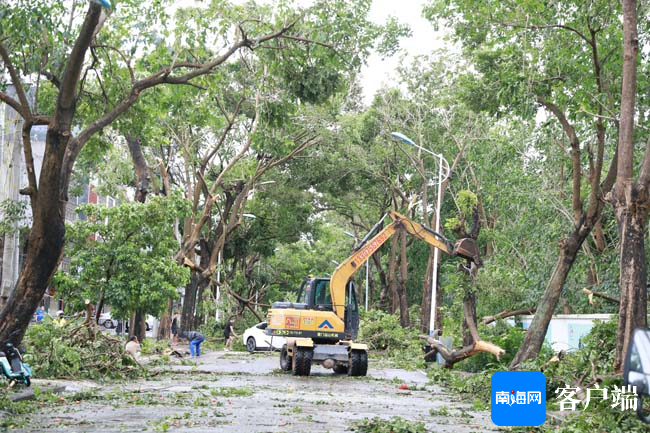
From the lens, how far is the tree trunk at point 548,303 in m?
19.5

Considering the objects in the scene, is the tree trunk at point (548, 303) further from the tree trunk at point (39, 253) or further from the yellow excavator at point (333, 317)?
the tree trunk at point (39, 253)

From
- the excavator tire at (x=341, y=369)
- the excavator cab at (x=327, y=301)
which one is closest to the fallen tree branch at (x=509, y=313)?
the excavator cab at (x=327, y=301)

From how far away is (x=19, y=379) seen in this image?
15.6 metres

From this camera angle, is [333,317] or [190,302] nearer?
[333,317]

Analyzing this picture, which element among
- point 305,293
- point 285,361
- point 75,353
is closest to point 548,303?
point 305,293

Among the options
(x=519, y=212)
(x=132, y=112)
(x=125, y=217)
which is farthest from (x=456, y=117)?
(x=132, y=112)

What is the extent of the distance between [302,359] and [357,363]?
1502 millimetres

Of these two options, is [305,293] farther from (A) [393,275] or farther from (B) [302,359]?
(A) [393,275]

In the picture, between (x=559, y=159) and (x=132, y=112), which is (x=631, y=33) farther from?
(x=559, y=159)

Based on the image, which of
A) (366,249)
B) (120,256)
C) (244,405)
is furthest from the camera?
(120,256)

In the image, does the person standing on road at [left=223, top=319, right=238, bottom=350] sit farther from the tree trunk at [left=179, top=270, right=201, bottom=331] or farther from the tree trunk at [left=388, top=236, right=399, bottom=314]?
the tree trunk at [left=388, top=236, right=399, bottom=314]

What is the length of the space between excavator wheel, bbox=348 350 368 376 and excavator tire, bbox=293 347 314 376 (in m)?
1.12

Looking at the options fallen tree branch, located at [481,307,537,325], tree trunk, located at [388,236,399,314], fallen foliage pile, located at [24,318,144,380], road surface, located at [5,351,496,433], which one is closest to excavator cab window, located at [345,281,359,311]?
road surface, located at [5,351,496,433]

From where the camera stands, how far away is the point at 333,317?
26.3 meters
